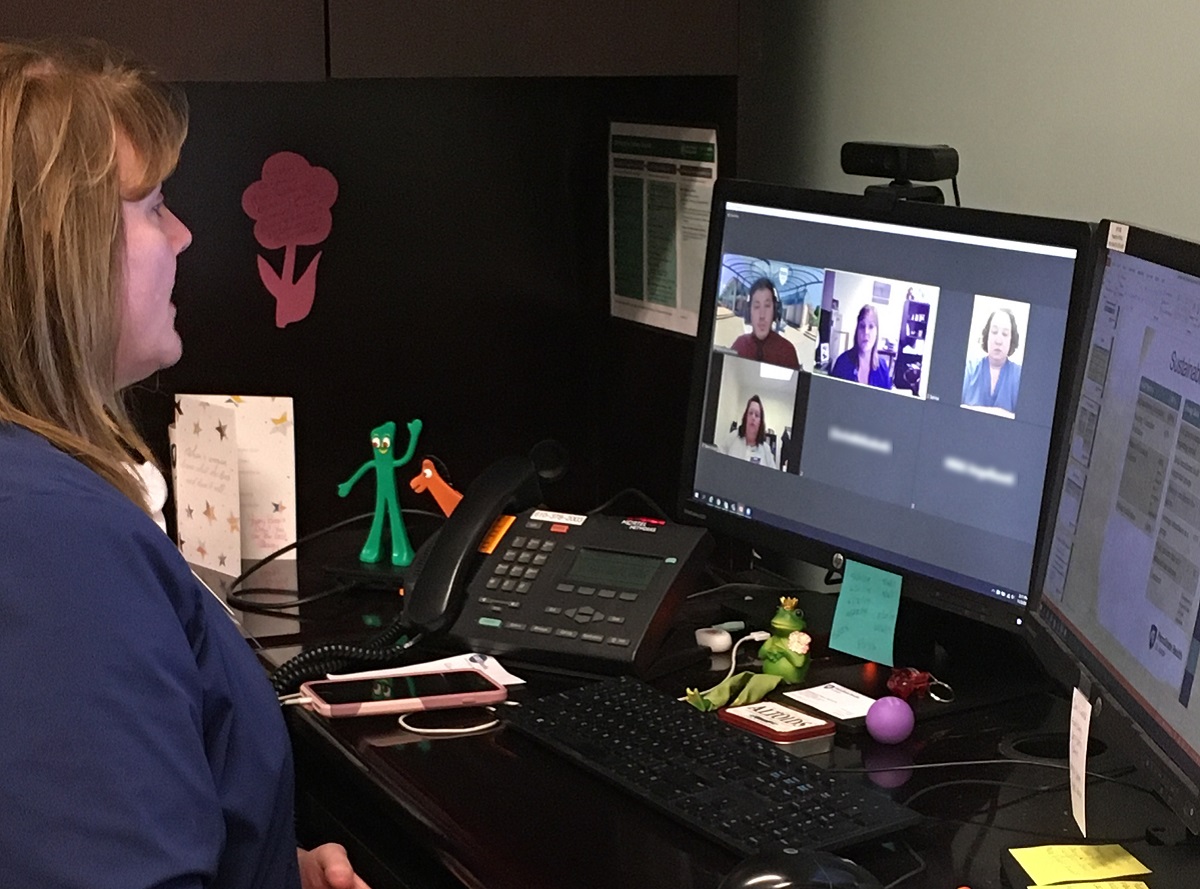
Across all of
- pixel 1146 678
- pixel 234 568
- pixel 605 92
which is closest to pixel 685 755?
pixel 1146 678

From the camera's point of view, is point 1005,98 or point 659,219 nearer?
point 1005,98

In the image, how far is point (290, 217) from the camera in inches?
81.3

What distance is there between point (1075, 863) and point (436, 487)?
1051mm

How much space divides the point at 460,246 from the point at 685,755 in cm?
105

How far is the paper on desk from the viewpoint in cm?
154

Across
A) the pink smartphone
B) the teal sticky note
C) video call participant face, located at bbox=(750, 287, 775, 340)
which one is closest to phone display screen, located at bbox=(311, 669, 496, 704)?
the pink smartphone

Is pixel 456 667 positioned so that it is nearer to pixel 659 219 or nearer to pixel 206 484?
pixel 206 484

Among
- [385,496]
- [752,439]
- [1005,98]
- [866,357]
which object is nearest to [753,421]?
[752,439]

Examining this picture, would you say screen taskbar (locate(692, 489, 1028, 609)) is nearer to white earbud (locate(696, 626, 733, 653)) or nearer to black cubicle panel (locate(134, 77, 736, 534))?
white earbud (locate(696, 626, 733, 653))

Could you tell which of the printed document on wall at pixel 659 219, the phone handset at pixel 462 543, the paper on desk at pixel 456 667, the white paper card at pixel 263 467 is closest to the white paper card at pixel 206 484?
the white paper card at pixel 263 467

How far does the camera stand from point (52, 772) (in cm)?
94

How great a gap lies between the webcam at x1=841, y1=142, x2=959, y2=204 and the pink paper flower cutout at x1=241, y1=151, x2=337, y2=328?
0.81m

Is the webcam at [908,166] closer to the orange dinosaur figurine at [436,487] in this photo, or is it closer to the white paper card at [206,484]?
the orange dinosaur figurine at [436,487]

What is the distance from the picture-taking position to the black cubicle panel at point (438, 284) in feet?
6.70
